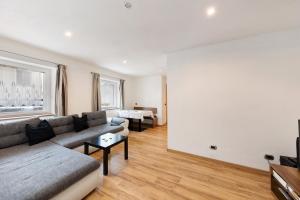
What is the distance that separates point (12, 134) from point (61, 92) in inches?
54.6

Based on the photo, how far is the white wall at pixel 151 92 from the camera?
6.12 metres

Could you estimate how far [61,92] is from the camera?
11.3ft

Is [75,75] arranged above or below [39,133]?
above

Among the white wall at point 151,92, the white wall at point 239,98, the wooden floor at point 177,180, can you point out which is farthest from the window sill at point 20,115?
the white wall at point 151,92

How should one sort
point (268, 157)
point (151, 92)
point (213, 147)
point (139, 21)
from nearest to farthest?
1. point (139, 21)
2. point (268, 157)
3. point (213, 147)
4. point (151, 92)

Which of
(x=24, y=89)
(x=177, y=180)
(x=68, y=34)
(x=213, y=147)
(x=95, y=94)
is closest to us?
(x=177, y=180)

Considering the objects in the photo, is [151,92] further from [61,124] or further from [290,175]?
[290,175]

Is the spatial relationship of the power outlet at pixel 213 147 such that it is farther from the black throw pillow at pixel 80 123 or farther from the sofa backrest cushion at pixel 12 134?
the sofa backrest cushion at pixel 12 134

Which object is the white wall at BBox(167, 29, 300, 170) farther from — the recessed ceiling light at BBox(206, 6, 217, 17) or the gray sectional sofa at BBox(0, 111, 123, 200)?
the gray sectional sofa at BBox(0, 111, 123, 200)

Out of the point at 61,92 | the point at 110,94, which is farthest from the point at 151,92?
the point at 61,92

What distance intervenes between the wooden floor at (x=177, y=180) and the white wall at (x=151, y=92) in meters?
3.33

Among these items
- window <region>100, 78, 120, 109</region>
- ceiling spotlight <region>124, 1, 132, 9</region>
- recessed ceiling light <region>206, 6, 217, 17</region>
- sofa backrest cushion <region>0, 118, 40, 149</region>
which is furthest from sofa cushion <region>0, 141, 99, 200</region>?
window <region>100, 78, 120, 109</region>

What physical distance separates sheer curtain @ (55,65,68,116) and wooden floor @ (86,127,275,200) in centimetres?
162

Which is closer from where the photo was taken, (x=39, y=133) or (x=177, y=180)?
(x=177, y=180)
